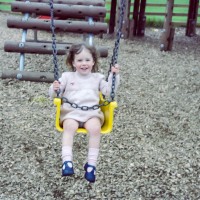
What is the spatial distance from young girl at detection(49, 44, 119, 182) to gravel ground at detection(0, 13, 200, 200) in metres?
1.00

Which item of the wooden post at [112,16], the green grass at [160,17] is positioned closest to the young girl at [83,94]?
the wooden post at [112,16]

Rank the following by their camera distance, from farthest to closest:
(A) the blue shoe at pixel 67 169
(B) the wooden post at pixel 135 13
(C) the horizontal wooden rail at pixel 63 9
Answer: (B) the wooden post at pixel 135 13, (C) the horizontal wooden rail at pixel 63 9, (A) the blue shoe at pixel 67 169

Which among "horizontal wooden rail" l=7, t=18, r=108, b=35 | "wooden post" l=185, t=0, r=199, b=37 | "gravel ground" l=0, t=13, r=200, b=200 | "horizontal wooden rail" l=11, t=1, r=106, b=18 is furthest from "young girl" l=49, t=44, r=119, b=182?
"wooden post" l=185, t=0, r=199, b=37

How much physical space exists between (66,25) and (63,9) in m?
0.24

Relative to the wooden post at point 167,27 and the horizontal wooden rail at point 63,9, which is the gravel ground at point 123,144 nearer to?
the horizontal wooden rail at point 63,9

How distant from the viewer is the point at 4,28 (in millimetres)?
10875

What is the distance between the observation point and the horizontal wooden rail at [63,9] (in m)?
6.52

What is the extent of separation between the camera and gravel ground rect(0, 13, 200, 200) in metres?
4.03

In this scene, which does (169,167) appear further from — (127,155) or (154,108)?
(154,108)

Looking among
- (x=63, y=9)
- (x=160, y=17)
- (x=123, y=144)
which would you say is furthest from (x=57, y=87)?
(x=160, y=17)

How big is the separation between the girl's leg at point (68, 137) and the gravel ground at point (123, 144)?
1.01 meters

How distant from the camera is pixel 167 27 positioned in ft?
29.1

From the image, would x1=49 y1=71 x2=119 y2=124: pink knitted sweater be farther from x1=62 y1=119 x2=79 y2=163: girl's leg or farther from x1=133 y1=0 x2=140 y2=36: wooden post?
x1=133 y1=0 x2=140 y2=36: wooden post

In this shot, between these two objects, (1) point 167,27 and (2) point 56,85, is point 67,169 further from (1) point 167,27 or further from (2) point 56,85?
(1) point 167,27
